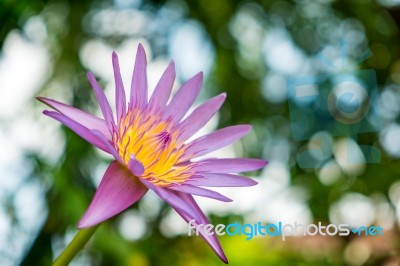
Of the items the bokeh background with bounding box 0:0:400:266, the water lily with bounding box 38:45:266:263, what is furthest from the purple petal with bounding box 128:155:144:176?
the bokeh background with bounding box 0:0:400:266

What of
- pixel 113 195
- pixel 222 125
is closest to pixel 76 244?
pixel 113 195

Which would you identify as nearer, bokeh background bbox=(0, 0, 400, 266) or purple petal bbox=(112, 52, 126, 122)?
purple petal bbox=(112, 52, 126, 122)

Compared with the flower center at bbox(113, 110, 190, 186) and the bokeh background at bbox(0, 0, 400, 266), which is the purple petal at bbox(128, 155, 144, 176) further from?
the bokeh background at bbox(0, 0, 400, 266)

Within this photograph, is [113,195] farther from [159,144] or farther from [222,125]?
[222,125]

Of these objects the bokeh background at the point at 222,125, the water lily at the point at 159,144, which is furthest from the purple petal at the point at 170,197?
the bokeh background at the point at 222,125

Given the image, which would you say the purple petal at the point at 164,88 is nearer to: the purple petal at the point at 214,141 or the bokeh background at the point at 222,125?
the purple petal at the point at 214,141

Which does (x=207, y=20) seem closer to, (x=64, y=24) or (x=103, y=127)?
(x=64, y=24)

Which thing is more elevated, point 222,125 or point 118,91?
point 118,91

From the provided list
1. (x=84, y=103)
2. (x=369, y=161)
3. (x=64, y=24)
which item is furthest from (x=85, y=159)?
(x=369, y=161)
